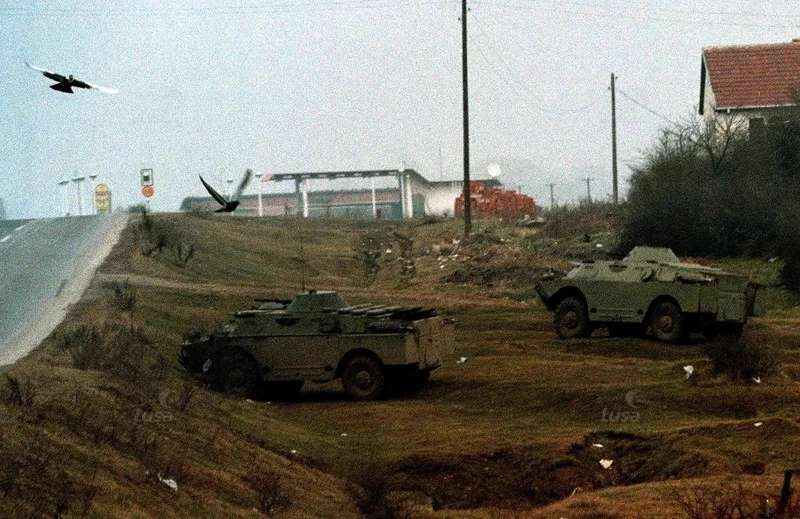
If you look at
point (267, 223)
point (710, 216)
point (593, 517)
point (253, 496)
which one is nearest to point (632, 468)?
point (593, 517)

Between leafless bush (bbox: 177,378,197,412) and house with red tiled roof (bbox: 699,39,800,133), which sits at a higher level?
house with red tiled roof (bbox: 699,39,800,133)

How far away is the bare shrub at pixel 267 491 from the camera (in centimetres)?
1412

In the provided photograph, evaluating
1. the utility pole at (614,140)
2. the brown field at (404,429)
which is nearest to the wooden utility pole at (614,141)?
the utility pole at (614,140)

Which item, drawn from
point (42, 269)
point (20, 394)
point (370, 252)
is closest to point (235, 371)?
point (20, 394)

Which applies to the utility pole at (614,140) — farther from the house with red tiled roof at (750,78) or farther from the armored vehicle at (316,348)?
the armored vehicle at (316,348)

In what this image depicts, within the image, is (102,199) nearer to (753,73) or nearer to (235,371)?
(753,73)

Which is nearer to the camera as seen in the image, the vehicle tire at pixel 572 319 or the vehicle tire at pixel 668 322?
the vehicle tire at pixel 668 322

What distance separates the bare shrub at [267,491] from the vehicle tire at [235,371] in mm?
9293

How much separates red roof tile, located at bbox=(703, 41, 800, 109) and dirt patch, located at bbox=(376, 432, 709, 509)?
129 ft

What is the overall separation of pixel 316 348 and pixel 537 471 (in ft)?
26.5

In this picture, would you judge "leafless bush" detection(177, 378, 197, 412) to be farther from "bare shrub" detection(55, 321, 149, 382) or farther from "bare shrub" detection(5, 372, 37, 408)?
"bare shrub" detection(5, 372, 37, 408)

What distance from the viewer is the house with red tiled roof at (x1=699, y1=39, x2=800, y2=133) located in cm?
5638

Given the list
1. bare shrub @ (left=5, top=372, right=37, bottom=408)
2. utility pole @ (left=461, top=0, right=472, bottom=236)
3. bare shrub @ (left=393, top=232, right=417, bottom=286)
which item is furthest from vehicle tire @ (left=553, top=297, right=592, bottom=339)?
utility pole @ (left=461, top=0, right=472, bottom=236)

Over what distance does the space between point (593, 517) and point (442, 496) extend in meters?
3.72
